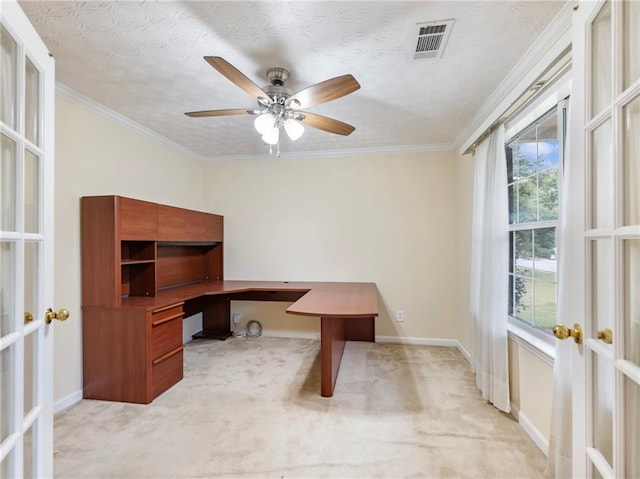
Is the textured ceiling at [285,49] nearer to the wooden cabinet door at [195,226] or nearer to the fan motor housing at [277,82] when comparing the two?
the fan motor housing at [277,82]

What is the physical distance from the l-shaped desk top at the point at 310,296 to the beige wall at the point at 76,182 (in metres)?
0.43

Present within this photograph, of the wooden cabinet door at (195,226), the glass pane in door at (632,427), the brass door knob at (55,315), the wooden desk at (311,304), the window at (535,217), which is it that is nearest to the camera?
the glass pane in door at (632,427)

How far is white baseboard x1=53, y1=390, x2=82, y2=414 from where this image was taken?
2.11 metres

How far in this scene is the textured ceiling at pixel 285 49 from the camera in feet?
4.74

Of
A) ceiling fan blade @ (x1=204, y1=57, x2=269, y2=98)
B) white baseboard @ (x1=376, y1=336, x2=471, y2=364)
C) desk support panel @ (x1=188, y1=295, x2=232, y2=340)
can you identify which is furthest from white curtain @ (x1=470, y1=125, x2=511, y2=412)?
desk support panel @ (x1=188, y1=295, x2=232, y2=340)

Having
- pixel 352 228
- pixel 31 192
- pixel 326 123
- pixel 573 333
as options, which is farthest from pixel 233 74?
pixel 352 228

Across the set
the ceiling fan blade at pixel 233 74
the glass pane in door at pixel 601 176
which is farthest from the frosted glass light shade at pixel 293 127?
the glass pane in door at pixel 601 176

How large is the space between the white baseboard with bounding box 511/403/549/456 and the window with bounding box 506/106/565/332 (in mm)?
611

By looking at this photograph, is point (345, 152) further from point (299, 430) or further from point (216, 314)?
point (299, 430)

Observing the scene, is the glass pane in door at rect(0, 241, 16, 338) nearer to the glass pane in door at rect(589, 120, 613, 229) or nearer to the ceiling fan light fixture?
the ceiling fan light fixture

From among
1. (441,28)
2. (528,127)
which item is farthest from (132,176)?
(528,127)

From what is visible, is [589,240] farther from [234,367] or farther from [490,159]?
[234,367]

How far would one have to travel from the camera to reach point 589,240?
0.90 meters

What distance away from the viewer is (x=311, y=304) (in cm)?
240
